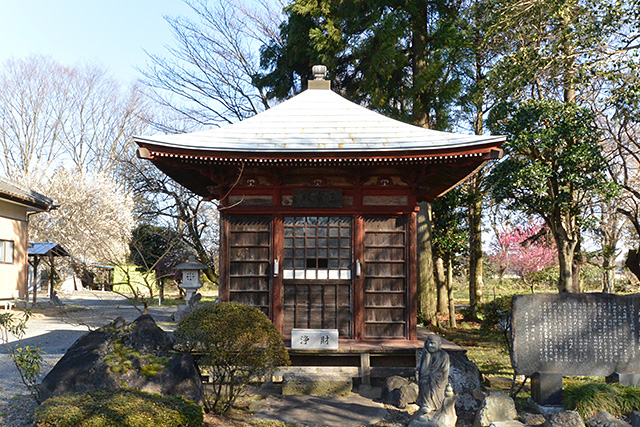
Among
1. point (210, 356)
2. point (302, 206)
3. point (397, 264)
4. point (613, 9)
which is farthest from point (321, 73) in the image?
point (210, 356)

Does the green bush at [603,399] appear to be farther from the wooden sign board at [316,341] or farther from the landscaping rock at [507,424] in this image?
the wooden sign board at [316,341]

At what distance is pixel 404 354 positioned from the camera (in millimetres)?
8875

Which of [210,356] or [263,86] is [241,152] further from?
[263,86]

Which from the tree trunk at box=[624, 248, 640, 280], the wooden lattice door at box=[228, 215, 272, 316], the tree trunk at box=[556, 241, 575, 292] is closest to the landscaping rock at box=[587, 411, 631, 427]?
the wooden lattice door at box=[228, 215, 272, 316]

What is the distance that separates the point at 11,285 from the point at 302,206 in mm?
17158

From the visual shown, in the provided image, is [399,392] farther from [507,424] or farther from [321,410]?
[507,424]

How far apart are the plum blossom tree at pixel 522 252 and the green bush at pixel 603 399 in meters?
17.4

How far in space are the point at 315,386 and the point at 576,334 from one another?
4.04 m

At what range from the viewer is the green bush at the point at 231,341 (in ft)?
22.1

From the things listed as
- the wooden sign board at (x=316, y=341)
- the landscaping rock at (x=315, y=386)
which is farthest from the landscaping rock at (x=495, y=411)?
the wooden sign board at (x=316, y=341)

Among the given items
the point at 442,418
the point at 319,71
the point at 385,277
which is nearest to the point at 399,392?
the point at 442,418

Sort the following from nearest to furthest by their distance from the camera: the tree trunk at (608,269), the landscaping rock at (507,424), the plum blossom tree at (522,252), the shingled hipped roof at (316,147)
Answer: the landscaping rock at (507,424) < the shingled hipped roof at (316,147) < the tree trunk at (608,269) < the plum blossom tree at (522,252)

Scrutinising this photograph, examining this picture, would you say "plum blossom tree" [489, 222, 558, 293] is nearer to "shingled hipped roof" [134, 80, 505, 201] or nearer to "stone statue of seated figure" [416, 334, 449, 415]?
"shingled hipped roof" [134, 80, 505, 201]

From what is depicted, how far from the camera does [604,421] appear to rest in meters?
6.11
